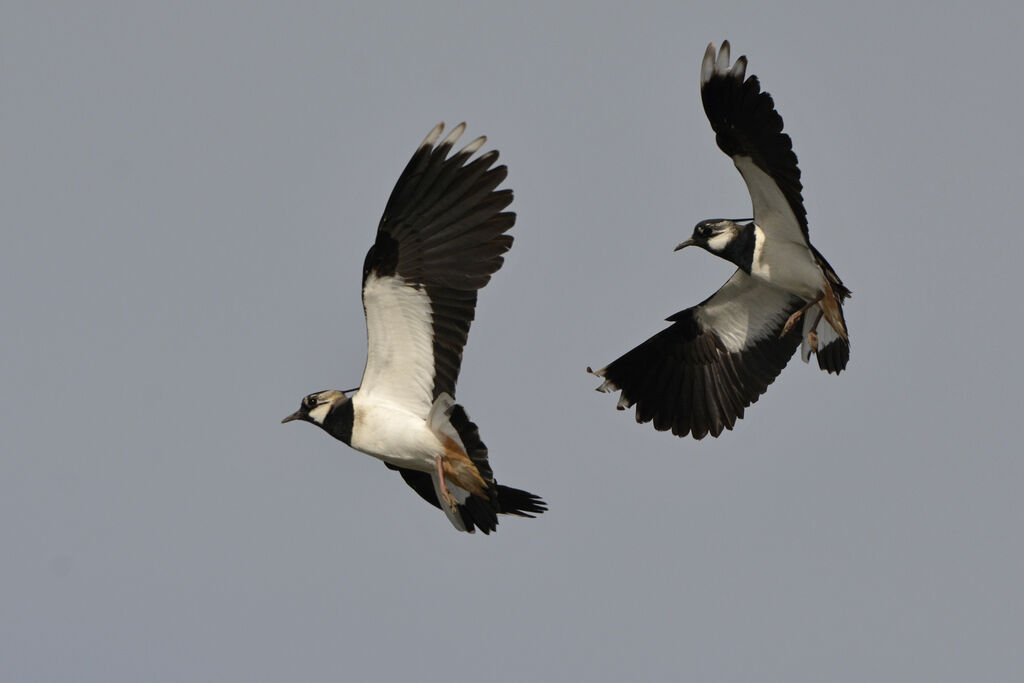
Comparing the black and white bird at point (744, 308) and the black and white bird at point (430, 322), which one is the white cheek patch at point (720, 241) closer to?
the black and white bird at point (744, 308)

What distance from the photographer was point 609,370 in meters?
14.2

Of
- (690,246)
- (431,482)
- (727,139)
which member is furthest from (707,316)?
(431,482)

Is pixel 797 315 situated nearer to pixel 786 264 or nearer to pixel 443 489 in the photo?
pixel 786 264

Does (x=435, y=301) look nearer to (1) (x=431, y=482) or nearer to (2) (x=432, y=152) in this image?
(2) (x=432, y=152)

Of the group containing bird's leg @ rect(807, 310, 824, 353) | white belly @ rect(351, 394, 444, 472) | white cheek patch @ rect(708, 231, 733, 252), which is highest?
white cheek patch @ rect(708, 231, 733, 252)

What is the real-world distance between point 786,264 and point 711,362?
4.32 ft

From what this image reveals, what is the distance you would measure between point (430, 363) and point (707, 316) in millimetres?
3449

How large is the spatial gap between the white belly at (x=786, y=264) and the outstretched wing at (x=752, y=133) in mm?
278

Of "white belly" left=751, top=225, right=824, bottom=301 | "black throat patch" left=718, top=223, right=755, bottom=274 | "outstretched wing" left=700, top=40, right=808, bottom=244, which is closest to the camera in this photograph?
"outstretched wing" left=700, top=40, right=808, bottom=244

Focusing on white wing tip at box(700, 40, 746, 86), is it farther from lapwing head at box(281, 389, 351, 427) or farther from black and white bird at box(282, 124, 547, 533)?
lapwing head at box(281, 389, 351, 427)

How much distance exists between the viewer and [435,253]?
38.0ft

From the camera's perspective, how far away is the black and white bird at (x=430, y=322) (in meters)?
11.5

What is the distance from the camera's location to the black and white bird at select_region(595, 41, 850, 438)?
1252 centimetres

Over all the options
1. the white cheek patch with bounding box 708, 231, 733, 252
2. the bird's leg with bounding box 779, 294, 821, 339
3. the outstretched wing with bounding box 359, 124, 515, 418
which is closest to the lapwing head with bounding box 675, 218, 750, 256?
the white cheek patch with bounding box 708, 231, 733, 252
